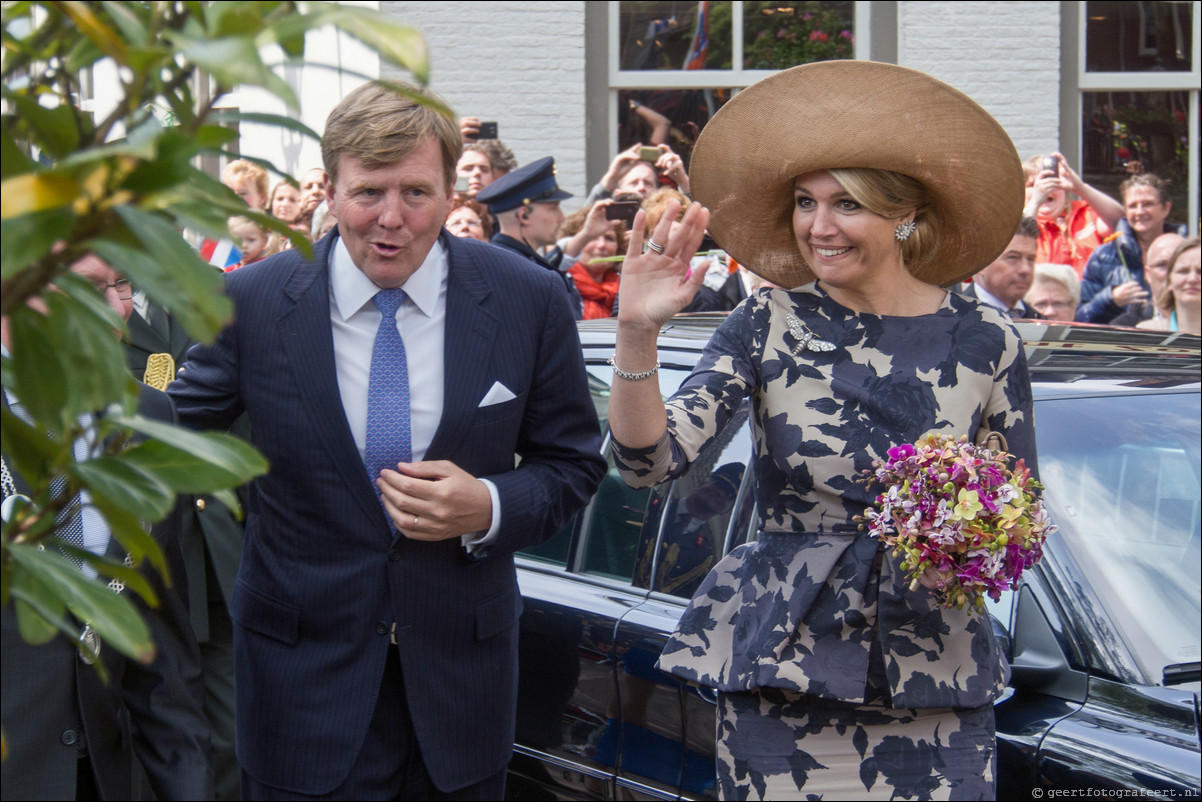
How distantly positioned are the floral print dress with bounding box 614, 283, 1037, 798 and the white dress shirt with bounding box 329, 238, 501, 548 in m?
0.47

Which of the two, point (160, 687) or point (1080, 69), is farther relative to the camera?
point (1080, 69)

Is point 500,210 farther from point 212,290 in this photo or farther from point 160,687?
point 212,290

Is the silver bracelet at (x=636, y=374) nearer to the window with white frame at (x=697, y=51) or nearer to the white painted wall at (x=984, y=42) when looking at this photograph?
the window with white frame at (x=697, y=51)

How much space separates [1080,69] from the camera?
33.5ft

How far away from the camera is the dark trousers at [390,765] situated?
273 centimetres

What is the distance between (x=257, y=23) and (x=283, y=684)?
2.21 m

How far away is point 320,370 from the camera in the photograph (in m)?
2.70

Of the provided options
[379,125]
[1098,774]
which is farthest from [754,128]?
[1098,774]

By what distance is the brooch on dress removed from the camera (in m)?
2.80

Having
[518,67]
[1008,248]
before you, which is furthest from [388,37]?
[518,67]

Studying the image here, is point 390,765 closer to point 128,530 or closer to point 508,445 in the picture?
point 508,445

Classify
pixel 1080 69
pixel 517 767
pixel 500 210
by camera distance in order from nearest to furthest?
pixel 517 767
pixel 500 210
pixel 1080 69

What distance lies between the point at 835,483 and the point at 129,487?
206cm

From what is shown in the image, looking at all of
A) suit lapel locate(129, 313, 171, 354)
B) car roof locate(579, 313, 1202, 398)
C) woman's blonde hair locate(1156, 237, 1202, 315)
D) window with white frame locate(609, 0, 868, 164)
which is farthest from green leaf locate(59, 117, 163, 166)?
window with white frame locate(609, 0, 868, 164)
